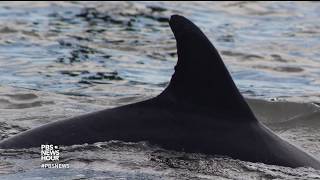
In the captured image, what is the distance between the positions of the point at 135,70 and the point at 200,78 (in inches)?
271

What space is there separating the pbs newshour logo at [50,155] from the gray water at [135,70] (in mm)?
67

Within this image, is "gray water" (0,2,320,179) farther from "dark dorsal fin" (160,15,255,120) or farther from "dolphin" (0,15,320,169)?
"dark dorsal fin" (160,15,255,120)

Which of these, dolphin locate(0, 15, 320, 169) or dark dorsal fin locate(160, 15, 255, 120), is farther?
dolphin locate(0, 15, 320, 169)

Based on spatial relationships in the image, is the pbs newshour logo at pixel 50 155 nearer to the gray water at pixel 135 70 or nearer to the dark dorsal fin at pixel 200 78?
the gray water at pixel 135 70

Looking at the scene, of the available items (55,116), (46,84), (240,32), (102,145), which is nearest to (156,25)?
(240,32)

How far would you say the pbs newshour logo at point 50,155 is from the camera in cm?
710

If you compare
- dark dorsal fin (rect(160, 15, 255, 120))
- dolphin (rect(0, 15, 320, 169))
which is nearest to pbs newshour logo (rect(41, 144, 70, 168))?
dolphin (rect(0, 15, 320, 169))

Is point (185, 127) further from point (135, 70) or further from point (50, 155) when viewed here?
point (135, 70)

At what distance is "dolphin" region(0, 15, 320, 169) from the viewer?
23.2ft

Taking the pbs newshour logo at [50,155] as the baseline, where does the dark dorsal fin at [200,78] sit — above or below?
above

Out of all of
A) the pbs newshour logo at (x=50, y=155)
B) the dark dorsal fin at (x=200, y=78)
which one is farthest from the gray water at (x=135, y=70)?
the dark dorsal fin at (x=200, y=78)

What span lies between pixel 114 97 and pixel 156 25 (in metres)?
6.88

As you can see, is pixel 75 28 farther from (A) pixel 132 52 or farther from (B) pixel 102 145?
(B) pixel 102 145

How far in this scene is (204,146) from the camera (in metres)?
7.12
